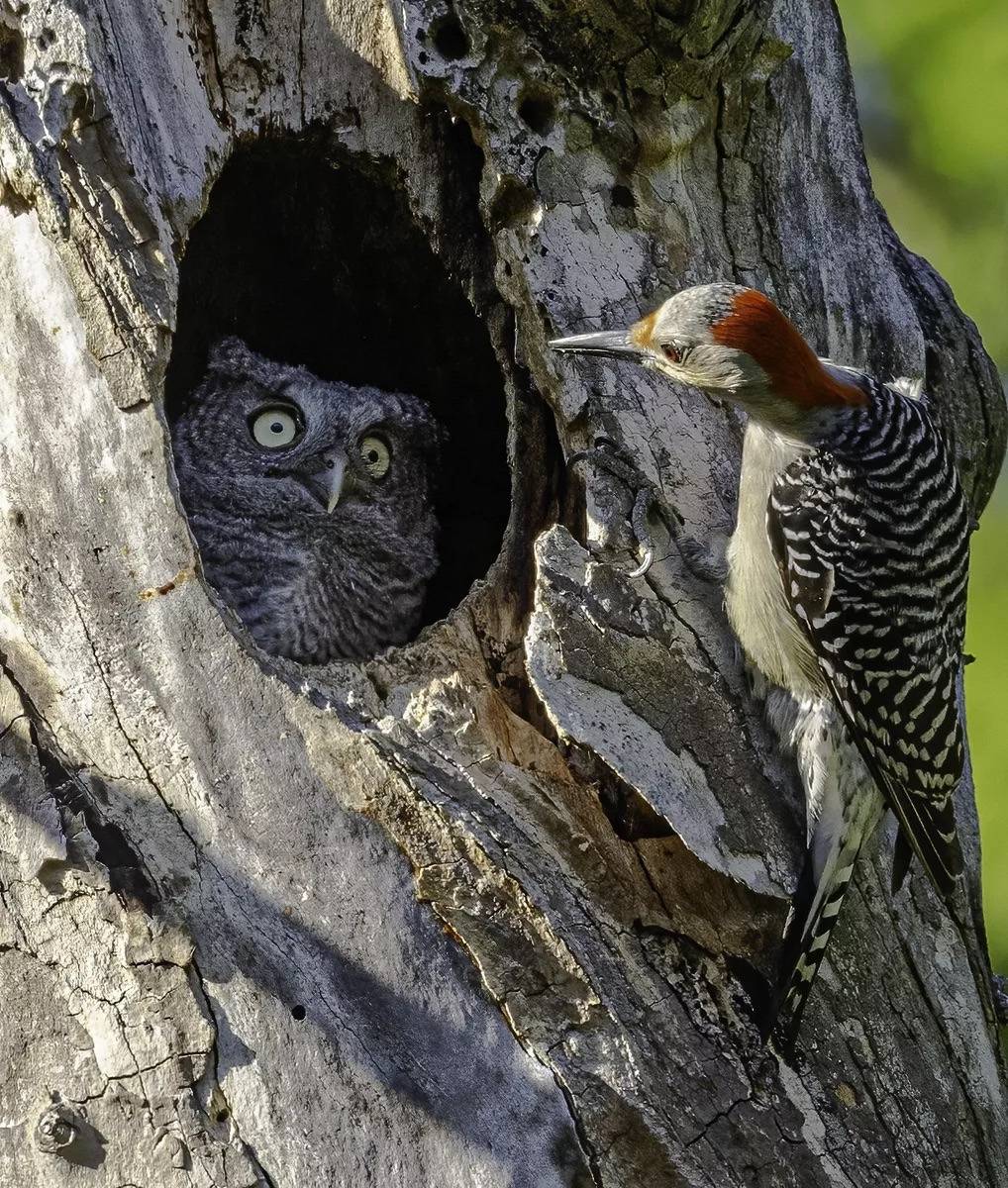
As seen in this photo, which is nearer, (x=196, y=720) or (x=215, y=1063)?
(x=215, y=1063)

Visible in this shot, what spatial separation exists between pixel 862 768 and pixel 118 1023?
1.74 m

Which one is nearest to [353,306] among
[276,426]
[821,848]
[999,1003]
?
[276,426]

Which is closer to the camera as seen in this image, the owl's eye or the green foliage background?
the owl's eye

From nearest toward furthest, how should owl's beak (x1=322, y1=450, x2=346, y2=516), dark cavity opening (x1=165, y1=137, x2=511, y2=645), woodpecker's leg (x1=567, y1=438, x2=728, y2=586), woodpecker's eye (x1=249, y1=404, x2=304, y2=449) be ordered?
1. woodpecker's leg (x1=567, y1=438, x2=728, y2=586)
2. dark cavity opening (x1=165, y1=137, x2=511, y2=645)
3. owl's beak (x1=322, y1=450, x2=346, y2=516)
4. woodpecker's eye (x1=249, y1=404, x2=304, y2=449)

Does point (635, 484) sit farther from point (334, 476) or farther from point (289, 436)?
point (289, 436)

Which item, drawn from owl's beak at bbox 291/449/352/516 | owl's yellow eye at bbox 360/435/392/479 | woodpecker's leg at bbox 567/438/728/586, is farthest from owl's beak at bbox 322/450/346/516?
woodpecker's leg at bbox 567/438/728/586

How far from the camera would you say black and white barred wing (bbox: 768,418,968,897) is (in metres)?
2.96

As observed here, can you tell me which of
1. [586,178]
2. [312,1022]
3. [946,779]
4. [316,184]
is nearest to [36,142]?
[316,184]

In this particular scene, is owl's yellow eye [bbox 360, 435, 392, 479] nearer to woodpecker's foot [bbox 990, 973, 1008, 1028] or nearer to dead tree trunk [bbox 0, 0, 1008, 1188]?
dead tree trunk [bbox 0, 0, 1008, 1188]

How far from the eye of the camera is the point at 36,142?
2.70 m

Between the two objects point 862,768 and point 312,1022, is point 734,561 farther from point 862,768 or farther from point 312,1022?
point 312,1022

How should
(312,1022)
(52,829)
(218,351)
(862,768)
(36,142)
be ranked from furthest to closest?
(218,351), (862,768), (36,142), (52,829), (312,1022)

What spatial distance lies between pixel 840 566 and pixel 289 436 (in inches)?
81.3

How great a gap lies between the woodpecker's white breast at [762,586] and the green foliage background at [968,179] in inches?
95.5
